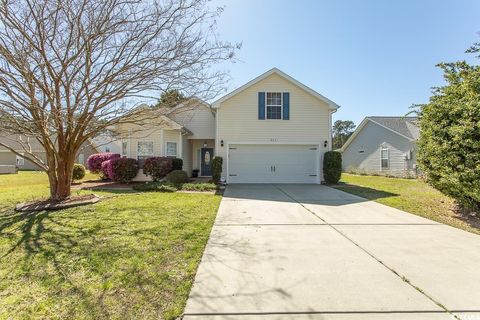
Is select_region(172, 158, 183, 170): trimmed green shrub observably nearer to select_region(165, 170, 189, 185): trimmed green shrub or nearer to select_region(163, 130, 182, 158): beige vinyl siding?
select_region(163, 130, 182, 158): beige vinyl siding

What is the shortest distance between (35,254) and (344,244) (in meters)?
5.04

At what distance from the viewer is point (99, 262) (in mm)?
4184

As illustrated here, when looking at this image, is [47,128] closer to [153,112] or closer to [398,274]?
[153,112]

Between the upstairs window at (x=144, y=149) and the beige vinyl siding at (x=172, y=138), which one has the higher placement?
the beige vinyl siding at (x=172, y=138)

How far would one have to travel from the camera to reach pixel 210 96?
9656mm

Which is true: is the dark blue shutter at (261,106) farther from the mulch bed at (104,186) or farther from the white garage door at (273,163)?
the mulch bed at (104,186)

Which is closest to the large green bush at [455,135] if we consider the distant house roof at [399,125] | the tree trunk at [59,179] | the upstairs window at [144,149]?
the tree trunk at [59,179]

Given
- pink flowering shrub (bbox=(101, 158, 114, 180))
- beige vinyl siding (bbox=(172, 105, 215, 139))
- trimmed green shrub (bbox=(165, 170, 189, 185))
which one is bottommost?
trimmed green shrub (bbox=(165, 170, 189, 185))

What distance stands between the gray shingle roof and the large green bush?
1408 centimetres

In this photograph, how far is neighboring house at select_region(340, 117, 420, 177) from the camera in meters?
21.3

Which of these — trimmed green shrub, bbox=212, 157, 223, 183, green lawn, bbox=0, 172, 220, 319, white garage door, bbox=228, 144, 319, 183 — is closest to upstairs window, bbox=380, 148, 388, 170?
white garage door, bbox=228, 144, 319, 183

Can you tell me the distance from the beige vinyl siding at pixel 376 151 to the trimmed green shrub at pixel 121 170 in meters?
18.6

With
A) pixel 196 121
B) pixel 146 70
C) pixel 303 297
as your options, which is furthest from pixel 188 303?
pixel 196 121

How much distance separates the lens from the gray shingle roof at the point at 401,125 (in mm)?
21703
